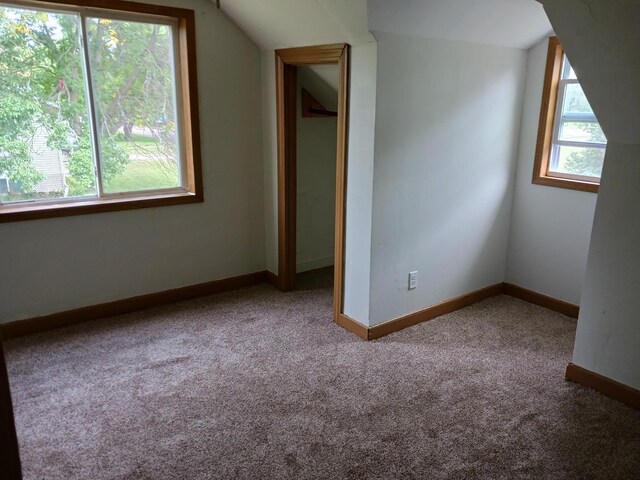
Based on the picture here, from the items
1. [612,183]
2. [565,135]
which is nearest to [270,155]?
[565,135]

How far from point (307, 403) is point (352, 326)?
0.82 meters

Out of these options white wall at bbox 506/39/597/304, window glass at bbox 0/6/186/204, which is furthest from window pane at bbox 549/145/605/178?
window glass at bbox 0/6/186/204

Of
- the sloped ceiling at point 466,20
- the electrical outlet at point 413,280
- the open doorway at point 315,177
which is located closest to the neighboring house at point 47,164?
the open doorway at point 315,177

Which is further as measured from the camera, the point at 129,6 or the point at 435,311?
the point at 435,311

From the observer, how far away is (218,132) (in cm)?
356

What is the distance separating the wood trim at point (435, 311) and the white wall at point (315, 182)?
1.36 meters

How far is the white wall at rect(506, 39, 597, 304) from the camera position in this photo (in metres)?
3.33

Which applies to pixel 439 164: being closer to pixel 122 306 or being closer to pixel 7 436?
pixel 122 306

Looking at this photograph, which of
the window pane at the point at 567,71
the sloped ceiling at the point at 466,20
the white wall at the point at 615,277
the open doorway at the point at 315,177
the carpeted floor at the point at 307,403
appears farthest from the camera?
the open doorway at the point at 315,177

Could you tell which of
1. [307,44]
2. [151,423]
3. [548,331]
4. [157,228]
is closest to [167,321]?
[157,228]

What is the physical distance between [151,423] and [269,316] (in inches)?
49.6

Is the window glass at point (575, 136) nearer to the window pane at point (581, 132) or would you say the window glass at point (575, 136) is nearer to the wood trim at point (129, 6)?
the window pane at point (581, 132)

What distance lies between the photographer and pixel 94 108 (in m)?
3.11

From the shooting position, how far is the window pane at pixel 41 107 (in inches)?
111
